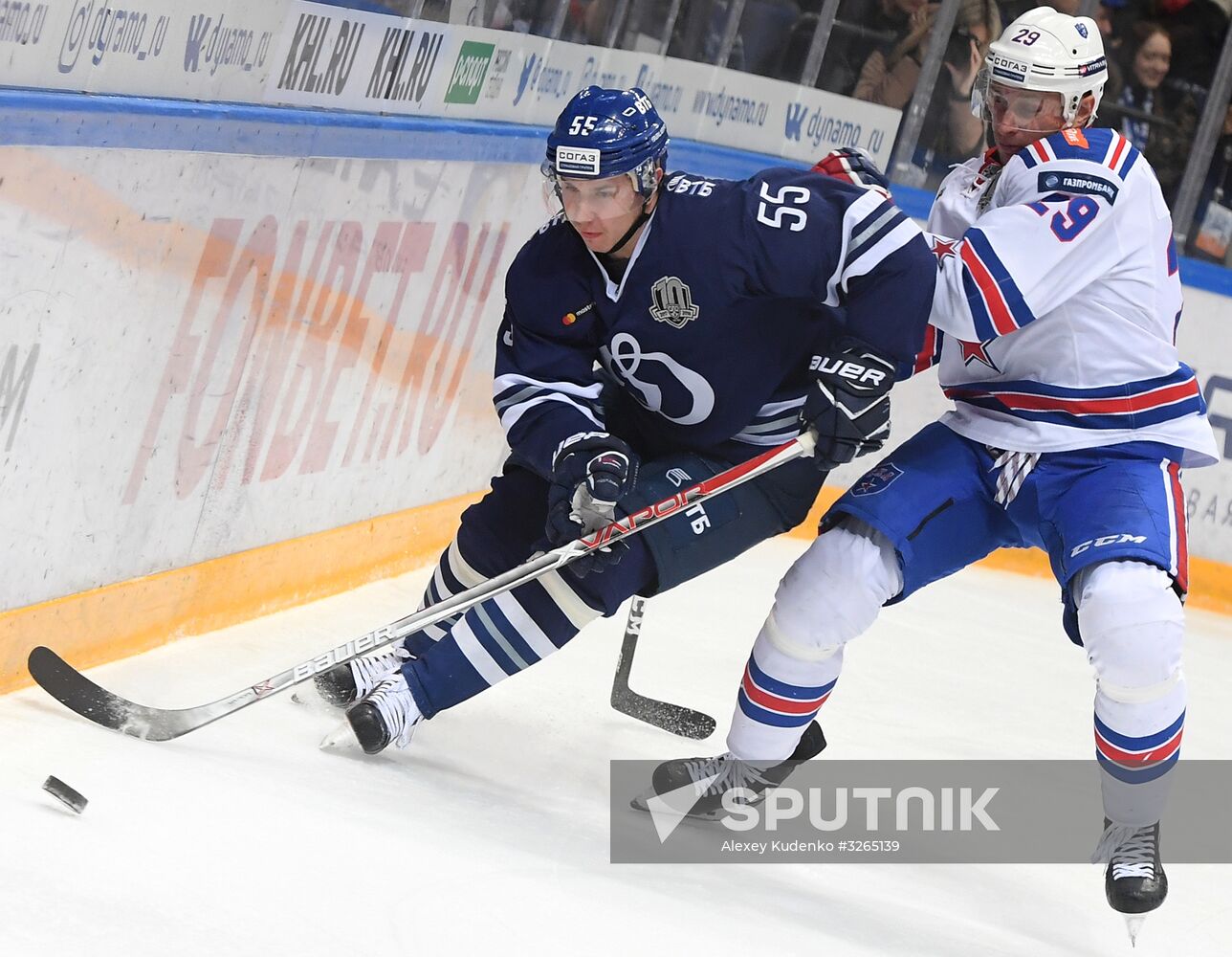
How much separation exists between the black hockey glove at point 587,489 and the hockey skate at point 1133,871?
2.86ft

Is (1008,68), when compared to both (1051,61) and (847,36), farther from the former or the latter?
(847,36)

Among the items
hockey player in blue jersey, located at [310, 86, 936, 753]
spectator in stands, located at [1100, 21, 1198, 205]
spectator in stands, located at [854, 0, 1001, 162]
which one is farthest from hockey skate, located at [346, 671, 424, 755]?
spectator in stands, located at [1100, 21, 1198, 205]

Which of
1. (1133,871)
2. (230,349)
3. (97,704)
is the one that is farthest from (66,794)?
(1133,871)

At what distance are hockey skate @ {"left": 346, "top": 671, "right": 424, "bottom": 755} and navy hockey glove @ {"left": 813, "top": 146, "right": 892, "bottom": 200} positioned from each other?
3.62 ft

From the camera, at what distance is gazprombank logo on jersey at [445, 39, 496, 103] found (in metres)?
3.67

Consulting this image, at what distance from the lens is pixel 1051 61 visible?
8.85 feet

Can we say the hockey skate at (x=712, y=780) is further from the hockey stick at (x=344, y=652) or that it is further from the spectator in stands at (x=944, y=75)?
the spectator in stands at (x=944, y=75)

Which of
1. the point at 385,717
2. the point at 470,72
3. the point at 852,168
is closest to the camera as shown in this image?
the point at 385,717

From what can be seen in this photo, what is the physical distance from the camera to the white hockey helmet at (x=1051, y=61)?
2699 mm

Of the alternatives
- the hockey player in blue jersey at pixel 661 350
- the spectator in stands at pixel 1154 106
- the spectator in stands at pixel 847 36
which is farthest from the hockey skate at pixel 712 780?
the spectator in stands at pixel 1154 106

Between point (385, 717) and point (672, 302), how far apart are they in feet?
2.61

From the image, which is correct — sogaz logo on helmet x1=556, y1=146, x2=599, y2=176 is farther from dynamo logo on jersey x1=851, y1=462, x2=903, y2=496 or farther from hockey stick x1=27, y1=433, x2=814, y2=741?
dynamo logo on jersey x1=851, y1=462, x2=903, y2=496

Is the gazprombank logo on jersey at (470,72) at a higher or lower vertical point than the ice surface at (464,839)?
higher

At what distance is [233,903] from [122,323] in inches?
43.7
